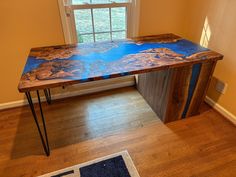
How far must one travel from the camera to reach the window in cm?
180

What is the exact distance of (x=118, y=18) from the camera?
200 centimetres

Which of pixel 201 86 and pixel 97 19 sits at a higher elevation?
pixel 97 19

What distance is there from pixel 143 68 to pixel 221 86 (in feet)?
3.58

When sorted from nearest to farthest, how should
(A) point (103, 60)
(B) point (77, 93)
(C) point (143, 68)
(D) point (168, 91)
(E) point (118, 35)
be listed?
1. (C) point (143, 68)
2. (A) point (103, 60)
3. (D) point (168, 91)
4. (E) point (118, 35)
5. (B) point (77, 93)

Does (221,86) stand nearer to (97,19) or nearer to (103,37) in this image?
(103,37)

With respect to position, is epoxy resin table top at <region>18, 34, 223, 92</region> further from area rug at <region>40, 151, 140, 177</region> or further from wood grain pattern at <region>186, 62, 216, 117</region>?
area rug at <region>40, 151, 140, 177</region>

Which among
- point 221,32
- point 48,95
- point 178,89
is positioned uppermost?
point 221,32

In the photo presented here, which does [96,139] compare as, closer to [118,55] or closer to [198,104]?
[118,55]

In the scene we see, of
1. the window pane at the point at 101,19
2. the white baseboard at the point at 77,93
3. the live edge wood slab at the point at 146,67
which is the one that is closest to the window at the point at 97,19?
the window pane at the point at 101,19

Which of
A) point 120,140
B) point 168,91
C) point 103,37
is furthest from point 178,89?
point 103,37

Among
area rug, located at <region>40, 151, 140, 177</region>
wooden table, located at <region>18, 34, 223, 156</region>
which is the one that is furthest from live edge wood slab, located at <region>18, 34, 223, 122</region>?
area rug, located at <region>40, 151, 140, 177</region>

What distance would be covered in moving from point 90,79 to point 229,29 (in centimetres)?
148

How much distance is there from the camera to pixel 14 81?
1.93 m

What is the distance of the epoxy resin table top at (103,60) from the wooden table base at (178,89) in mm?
118
